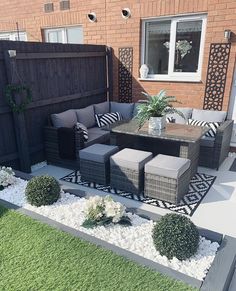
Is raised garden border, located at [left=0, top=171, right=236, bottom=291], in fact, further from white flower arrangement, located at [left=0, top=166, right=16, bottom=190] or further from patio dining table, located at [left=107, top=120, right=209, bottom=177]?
patio dining table, located at [left=107, top=120, right=209, bottom=177]

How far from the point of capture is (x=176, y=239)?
2.06 metres

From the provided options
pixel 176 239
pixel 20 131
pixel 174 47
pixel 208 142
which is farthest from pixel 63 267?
pixel 174 47

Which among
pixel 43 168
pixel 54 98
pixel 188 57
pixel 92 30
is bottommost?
pixel 43 168

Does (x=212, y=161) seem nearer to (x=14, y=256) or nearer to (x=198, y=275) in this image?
(x=198, y=275)

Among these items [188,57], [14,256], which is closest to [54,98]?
[188,57]

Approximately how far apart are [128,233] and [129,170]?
3.83ft

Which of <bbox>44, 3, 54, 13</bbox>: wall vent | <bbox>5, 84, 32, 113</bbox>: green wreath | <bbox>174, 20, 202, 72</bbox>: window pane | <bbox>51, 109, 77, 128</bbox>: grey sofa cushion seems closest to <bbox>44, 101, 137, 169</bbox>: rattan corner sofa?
<bbox>51, 109, 77, 128</bbox>: grey sofa cushion

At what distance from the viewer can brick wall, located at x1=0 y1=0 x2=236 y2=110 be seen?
4621mm

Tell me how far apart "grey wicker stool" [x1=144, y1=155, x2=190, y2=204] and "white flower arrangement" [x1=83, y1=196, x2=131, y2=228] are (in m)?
0.89

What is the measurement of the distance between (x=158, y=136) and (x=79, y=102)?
233 centimetres

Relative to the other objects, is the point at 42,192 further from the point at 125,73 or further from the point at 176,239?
the point at 125,73

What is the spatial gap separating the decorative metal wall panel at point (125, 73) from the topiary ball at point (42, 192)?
11.6ft

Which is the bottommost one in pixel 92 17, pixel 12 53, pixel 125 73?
pixel 125 73

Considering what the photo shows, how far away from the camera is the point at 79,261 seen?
2121mm
